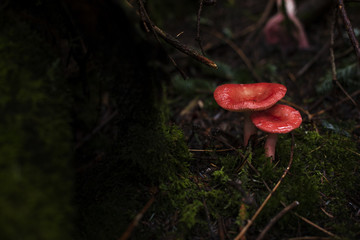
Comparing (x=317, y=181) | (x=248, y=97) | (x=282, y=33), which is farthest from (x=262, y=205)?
(x=282, y=33)

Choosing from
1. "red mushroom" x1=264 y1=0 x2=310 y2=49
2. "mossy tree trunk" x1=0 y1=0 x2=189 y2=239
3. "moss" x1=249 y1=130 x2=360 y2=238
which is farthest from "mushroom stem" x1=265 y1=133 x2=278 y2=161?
"red mushroom" x1=264 y1=0 x2=310 y2=49

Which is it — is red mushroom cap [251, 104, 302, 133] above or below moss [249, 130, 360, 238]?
above

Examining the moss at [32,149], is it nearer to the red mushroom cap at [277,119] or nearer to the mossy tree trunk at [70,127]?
the mossy tree trunk at [70,127]

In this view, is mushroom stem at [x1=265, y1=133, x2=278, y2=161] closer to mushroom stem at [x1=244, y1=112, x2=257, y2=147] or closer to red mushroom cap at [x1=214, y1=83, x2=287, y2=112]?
mushroom stem at [x1=244, y1=112, x2=257, y2=147]

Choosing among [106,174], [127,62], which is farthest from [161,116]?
[106,174]

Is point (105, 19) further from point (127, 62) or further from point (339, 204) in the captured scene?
point (339, 204)

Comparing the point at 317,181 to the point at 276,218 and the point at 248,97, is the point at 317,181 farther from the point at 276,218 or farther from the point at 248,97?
the point at 248,97
